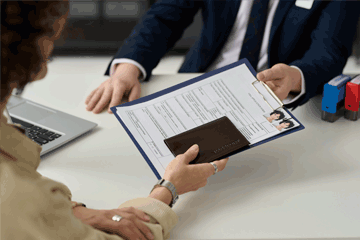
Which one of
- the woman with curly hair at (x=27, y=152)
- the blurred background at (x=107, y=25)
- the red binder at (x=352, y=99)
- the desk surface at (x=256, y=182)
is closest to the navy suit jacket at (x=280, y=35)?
the red binder at (x=352, y=99)

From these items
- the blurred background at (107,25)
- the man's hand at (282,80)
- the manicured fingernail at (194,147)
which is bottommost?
the blurred background at (107,25)

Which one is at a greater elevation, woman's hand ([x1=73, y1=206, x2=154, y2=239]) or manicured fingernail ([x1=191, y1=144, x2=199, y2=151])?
manicured fingernail ([x1=191, y1=144, x2=199, y2=151])

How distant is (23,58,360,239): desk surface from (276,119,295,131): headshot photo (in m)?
0.09

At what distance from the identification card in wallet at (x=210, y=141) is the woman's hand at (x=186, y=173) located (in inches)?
0.9

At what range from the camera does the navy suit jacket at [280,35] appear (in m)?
1.14

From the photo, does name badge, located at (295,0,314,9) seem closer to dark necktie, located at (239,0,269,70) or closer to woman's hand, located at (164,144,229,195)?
dark necktie, located at (239,0,269,70)

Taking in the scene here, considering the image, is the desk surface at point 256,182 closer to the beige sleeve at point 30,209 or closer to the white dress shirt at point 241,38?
the beige sleeve at point 30,209

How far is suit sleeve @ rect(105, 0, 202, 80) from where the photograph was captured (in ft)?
4.07

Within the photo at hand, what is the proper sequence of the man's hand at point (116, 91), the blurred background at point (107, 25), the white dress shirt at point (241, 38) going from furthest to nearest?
the blurred background at point (107, 25) < the white dress shirt at point (241, 38) < the man's hand at point (116, 91)

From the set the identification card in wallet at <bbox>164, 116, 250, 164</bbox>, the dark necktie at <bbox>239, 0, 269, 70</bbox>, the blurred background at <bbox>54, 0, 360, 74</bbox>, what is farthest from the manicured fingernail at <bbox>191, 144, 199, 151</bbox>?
the blurred background at <bbox>54, 0, 360, 74</bbox>

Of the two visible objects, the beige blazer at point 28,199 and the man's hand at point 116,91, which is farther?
the man's hand at point 116,91

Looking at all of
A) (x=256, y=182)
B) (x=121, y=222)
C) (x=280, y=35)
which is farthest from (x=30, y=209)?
(x=280, y=35)

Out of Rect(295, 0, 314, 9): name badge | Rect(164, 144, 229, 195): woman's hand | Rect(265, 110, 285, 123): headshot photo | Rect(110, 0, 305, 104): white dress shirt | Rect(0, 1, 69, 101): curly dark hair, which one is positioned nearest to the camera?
Rect(0, 1, 69, 101): curly dark hair

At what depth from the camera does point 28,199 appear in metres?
0.46
